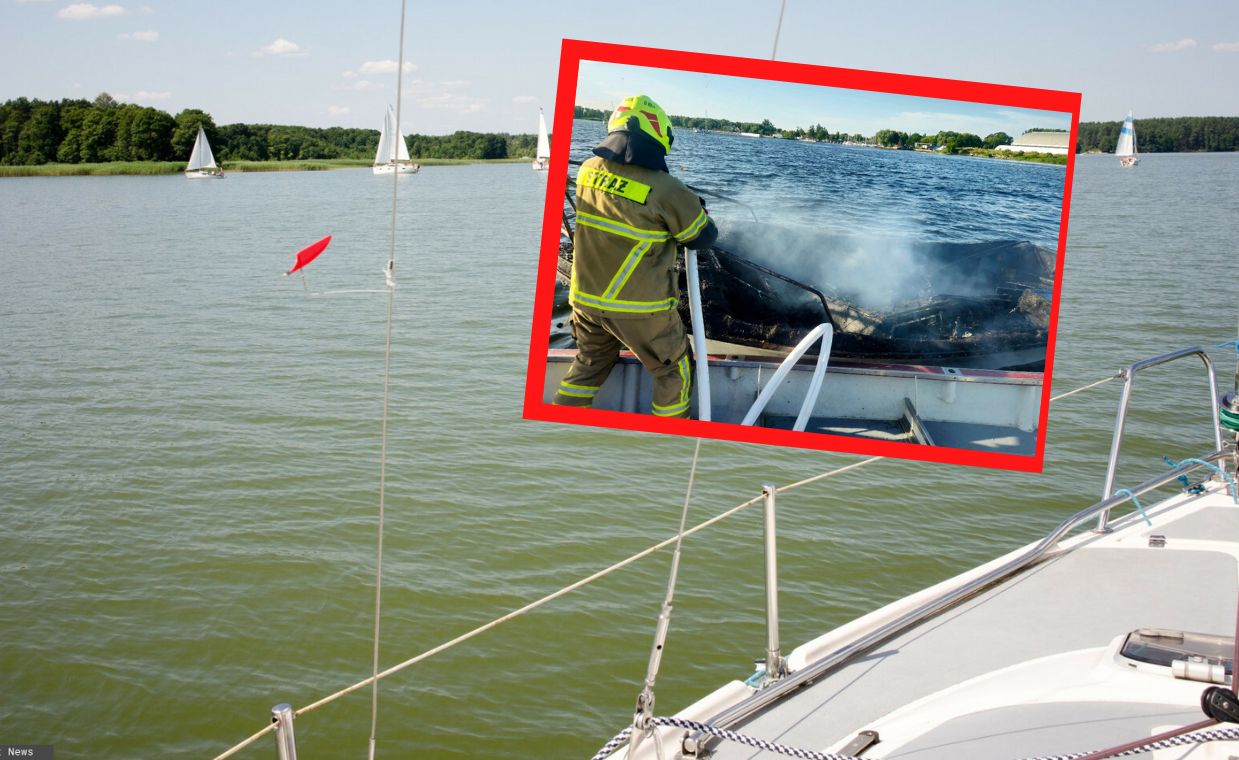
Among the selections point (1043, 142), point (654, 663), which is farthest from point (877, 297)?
point (654, 663)

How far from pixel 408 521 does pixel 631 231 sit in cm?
604

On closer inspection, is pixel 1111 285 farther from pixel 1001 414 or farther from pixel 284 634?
pixel 1001 414

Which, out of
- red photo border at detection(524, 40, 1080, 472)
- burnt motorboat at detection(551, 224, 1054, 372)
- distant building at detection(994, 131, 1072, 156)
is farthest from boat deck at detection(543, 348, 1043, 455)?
distant building at detection(994, 131, 1072, 156)

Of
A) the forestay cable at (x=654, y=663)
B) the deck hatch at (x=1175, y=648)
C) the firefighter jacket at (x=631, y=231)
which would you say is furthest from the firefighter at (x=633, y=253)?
the deck hatch at (x=1175, y=648)

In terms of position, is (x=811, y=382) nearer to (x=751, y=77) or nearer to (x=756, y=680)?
(x=751, y=77)

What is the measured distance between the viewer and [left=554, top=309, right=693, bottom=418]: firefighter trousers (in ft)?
7.87

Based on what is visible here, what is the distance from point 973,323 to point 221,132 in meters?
61.0

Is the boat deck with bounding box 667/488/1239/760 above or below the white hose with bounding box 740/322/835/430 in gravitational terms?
below

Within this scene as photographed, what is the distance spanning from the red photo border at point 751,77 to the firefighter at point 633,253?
14cm

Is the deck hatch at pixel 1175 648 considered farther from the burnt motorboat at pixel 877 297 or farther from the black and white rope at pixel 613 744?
the black and white rope at pixel 613 744

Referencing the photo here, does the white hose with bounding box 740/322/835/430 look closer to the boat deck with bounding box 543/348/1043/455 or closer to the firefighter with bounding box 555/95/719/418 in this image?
the boat deck with bounding box 543/348/1043/455

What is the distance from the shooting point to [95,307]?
1678cm

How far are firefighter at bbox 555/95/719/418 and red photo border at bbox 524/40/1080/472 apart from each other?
0.14m

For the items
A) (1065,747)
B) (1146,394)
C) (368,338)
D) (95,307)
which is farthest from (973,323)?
(95,307)
